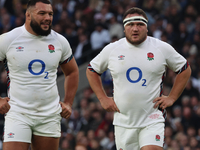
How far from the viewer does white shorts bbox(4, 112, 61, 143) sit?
17.2 feet

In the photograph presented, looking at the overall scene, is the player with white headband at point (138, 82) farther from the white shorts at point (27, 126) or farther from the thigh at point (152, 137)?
the white shorts at point (27, 126)

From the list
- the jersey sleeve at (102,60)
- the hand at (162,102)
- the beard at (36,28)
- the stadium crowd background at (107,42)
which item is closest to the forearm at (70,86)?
the jersey sleeve at (102,60)

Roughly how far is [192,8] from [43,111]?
8.91 metres

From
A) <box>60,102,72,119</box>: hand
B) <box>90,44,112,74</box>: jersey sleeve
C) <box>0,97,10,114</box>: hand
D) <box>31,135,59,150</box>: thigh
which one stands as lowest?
<box>31,135,59,150</box>: thigh

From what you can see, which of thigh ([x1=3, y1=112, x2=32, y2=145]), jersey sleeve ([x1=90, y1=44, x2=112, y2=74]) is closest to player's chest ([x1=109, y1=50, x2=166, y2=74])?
jersey sleeve ([x1=90, y1=44, x2=112, y2=74])

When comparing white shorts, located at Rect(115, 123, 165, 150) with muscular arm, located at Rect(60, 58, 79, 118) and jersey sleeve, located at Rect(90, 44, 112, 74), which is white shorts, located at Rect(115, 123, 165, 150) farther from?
jersey sleeve, located at Rect(90, 44, 112, 74)

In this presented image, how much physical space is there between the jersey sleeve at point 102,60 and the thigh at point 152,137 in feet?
3.54

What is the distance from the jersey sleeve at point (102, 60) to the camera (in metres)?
5.92

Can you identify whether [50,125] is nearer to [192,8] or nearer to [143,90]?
[143,90]

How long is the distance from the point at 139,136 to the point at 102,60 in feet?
3.92

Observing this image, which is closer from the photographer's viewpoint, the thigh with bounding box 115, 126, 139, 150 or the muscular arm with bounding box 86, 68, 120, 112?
the thigh with bounding box 115, 126, 139, 150

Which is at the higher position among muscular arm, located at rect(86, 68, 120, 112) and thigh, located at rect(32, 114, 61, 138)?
muscular arm, located at rect(86, 68, 120, 112)

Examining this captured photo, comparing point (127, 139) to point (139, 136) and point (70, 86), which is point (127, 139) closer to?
point (139, 136)

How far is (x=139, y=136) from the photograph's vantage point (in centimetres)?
572
